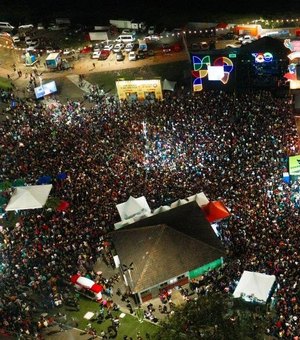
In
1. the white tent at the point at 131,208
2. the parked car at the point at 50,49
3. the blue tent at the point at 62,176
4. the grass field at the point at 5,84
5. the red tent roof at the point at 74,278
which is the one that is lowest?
the red tent roof at the point at 74,278

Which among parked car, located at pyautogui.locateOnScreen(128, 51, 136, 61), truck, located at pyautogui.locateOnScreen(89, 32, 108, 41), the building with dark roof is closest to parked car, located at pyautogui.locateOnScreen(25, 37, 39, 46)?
truck, located at pyautogui.locateOnScreen(89, 32, 108, 41)

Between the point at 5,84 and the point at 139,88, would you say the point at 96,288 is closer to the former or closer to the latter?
the point at 139,88

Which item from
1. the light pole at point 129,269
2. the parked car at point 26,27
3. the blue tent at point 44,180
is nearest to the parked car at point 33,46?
the parked car at point 26,27

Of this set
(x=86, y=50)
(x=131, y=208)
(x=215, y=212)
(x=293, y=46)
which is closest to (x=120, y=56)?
(x=86, y=50)

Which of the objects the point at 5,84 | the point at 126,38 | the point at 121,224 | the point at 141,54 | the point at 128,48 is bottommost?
the point at 121,224

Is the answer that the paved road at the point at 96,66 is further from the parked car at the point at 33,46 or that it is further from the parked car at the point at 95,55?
the parked car at the point at 33,46

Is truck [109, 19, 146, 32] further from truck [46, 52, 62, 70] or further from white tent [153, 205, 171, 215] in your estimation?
white tent [153, 205, 171, 215]
